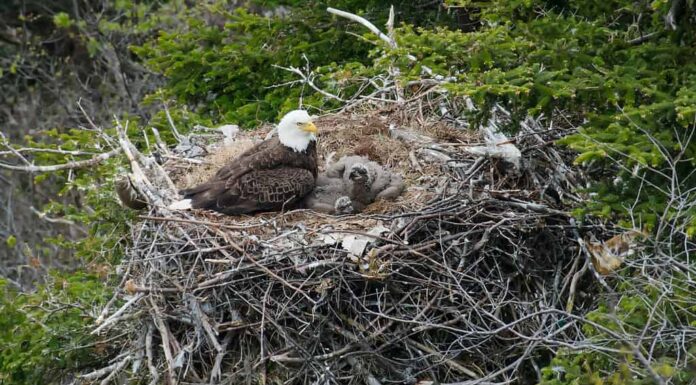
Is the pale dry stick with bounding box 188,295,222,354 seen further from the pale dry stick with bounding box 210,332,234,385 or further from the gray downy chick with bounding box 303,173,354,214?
the gray downy chick with bounding box 303,173,354,214

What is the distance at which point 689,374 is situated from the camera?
676 centimetres

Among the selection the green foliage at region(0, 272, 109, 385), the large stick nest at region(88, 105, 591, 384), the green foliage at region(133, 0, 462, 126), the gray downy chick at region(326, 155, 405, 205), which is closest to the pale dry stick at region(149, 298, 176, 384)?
the large stick nest at region(88, 105, 591, 384)

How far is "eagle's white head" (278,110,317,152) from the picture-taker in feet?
32.7

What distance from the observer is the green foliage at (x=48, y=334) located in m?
10.1

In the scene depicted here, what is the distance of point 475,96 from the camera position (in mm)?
7980

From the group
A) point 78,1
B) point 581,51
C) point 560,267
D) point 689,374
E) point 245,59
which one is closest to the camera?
point 689,374

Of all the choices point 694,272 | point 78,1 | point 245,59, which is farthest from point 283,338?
point 78,1

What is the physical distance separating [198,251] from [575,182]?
9.18ft

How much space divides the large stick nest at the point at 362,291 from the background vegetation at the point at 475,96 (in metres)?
0.53

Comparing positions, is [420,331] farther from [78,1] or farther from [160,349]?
[78,1]

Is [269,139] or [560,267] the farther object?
[269,139]

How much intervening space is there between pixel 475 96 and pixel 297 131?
233 centimetres

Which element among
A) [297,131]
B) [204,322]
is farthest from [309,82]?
[204,322]

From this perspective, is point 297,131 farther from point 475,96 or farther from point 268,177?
point 475,96
